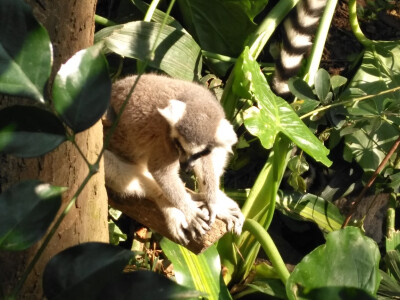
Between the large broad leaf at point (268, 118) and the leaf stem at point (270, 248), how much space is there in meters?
0.49

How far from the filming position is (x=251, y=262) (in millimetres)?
3434

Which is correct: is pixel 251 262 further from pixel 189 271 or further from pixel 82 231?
pixel 82 231

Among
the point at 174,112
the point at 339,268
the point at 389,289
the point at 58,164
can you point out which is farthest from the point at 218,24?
the point at 339,268

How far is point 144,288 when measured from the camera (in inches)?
26.1

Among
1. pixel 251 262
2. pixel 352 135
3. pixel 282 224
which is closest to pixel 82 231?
pixel 251 262

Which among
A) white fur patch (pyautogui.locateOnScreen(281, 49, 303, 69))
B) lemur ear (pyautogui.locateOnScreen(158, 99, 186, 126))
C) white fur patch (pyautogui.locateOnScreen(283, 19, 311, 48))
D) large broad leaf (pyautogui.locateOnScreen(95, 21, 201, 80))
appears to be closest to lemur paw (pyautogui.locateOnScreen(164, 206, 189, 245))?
lemur ear (pyautogui.locateOnScreen(158, 99, 186, 126))

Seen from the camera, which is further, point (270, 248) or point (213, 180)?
point (270, 248)

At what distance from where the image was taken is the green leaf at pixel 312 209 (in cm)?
345

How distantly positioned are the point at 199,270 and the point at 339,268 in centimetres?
191

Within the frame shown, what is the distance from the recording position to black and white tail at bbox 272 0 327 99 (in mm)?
3309

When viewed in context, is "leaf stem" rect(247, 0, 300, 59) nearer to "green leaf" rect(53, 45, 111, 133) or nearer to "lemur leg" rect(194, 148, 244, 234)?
"lemur leg" rect(194, 148, 244, 234)

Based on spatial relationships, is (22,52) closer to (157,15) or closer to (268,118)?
(268,118)

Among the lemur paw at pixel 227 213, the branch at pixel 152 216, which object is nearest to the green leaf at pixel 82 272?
the branch at pixel 152 216

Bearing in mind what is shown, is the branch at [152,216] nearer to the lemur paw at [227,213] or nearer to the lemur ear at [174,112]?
the lemur paw at [227,213]
